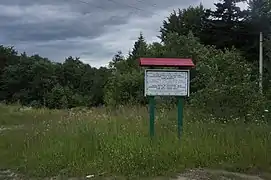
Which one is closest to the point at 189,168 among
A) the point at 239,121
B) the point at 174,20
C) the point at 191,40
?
the point at 239,121

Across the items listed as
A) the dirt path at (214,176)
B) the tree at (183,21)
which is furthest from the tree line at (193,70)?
the dirt path at (214,176)

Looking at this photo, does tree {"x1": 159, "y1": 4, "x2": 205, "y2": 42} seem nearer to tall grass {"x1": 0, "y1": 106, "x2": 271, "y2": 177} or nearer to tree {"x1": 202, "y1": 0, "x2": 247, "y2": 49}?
tree {"x1": 202, "y1": 0, "x2": 247, "y2": 49}

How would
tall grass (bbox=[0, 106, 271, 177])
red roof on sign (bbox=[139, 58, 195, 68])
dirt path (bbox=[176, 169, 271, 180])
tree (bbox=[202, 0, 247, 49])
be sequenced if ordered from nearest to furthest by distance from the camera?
1. dirt path (bbox=[176, 169, 271, 180])
2. tall grass (bbox=[0, 106, 271, 177])
3. red roof on sign (bbox=[139, 58, 195, 68])
4. tree (bbox=[202, 0, 247, 49])

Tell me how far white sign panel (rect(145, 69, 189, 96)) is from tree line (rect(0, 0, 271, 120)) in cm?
303

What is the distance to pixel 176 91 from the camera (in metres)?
9.08

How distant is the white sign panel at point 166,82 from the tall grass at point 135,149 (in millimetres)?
864

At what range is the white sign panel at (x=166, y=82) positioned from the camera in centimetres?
897

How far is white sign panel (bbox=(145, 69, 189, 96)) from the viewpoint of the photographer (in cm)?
897

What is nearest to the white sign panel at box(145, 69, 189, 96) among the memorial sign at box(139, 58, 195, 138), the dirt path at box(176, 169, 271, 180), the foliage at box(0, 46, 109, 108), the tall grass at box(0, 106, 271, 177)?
the memorial sign at box(139, 58, 195, 138)

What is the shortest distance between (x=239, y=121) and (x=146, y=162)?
3.78 meters

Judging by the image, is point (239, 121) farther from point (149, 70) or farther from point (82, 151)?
point (82, 151)

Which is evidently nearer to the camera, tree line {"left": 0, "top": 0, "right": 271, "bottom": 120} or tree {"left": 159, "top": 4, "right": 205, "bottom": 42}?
tree line {"left": 0, "top": 0, "right": 271, "bottom": 120}

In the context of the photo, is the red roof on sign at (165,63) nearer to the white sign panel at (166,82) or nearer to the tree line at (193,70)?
the white sign panel at (166,82)

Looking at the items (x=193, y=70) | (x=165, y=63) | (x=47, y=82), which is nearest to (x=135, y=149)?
(x=165, y=63)
